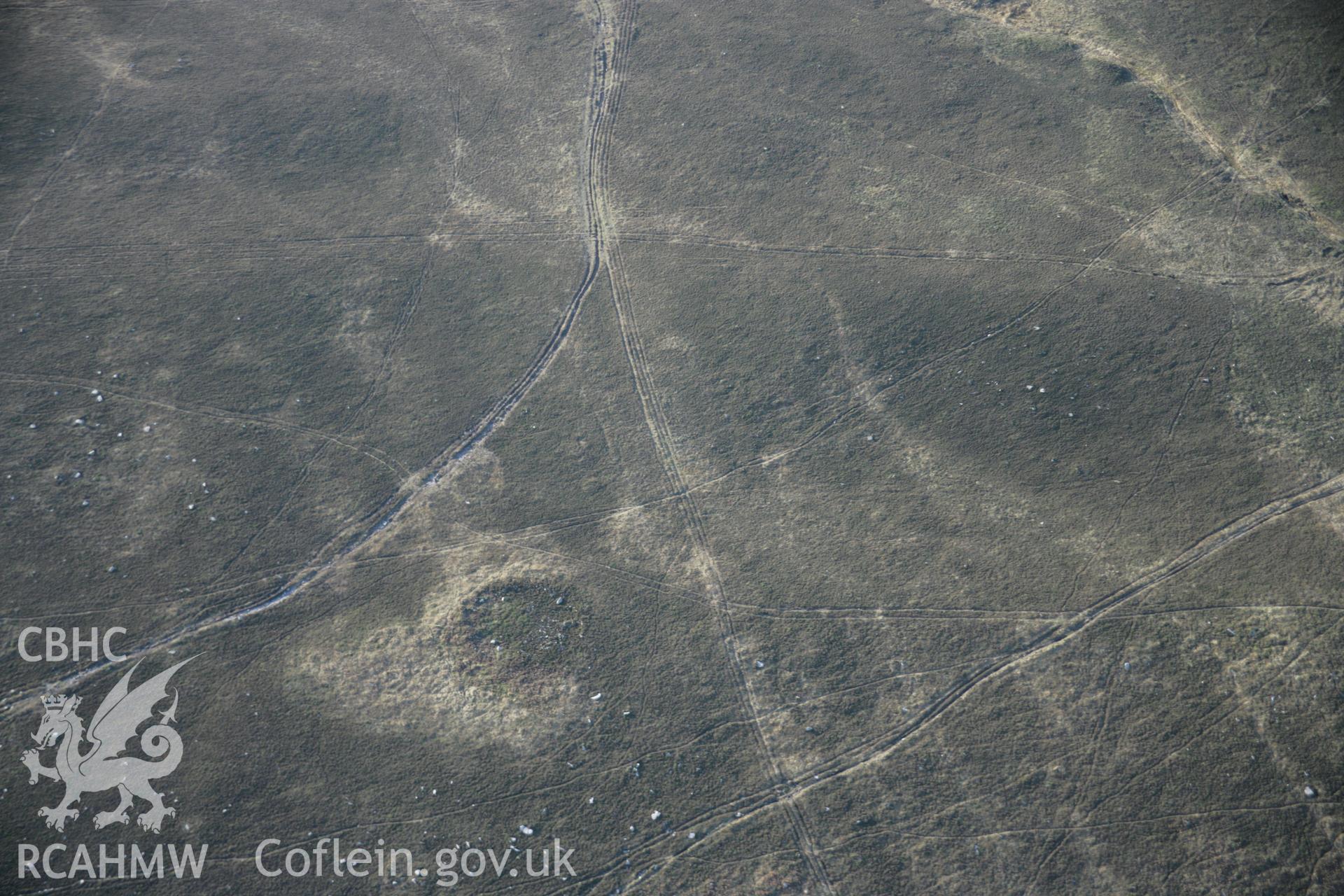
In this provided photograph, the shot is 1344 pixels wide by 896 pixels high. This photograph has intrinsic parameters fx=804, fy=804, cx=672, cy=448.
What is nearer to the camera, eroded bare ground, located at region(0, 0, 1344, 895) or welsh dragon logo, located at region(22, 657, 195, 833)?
welsh dragon logo, located at region(22, 657, 195, 833)

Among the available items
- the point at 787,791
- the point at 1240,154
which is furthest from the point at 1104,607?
Answer: the point at 1240,154

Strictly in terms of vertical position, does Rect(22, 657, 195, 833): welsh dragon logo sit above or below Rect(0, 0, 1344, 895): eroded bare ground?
below

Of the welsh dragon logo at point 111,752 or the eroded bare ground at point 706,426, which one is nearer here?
the welsh dragon logo at point 111,752

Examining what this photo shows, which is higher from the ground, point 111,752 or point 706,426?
point 706,426

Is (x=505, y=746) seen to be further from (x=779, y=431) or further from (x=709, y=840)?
(x=779, y=431)

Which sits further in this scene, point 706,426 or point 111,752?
point 706,426
